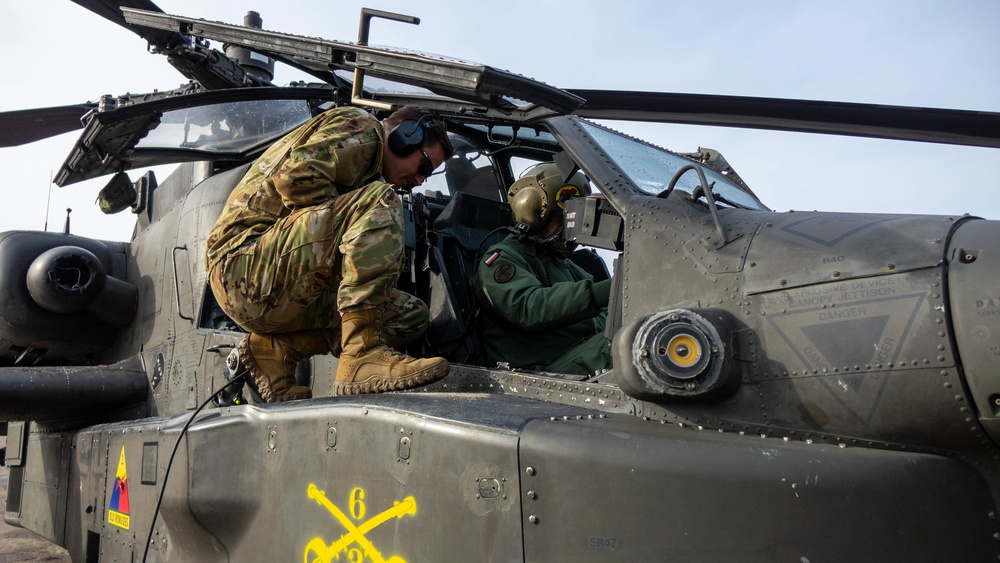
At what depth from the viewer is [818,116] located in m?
3.49

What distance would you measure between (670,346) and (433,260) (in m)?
1.53

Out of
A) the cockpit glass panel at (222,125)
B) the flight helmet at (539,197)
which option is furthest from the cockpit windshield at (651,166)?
the cockpit glass panel at (222,125)

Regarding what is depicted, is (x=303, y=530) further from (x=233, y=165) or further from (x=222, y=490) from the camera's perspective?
(x=233, y=165)

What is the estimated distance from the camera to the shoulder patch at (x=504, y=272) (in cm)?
340

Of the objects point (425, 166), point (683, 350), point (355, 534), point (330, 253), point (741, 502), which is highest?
point (425, 166)

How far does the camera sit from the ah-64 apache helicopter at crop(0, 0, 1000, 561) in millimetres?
1889

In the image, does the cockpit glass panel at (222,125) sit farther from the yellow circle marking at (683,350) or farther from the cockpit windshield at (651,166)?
the yellow circle marking at (683,350)

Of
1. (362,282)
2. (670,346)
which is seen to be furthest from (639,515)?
(362,282)

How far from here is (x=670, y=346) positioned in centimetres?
221

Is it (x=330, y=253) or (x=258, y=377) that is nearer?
(x=330, y=253)

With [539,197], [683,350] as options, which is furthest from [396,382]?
[539,197]

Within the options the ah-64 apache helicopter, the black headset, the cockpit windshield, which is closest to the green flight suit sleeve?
the ah-64 apache helicopter

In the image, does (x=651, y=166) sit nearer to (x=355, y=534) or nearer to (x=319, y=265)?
(x=319, y=265)

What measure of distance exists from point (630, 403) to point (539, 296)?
3.23ft
